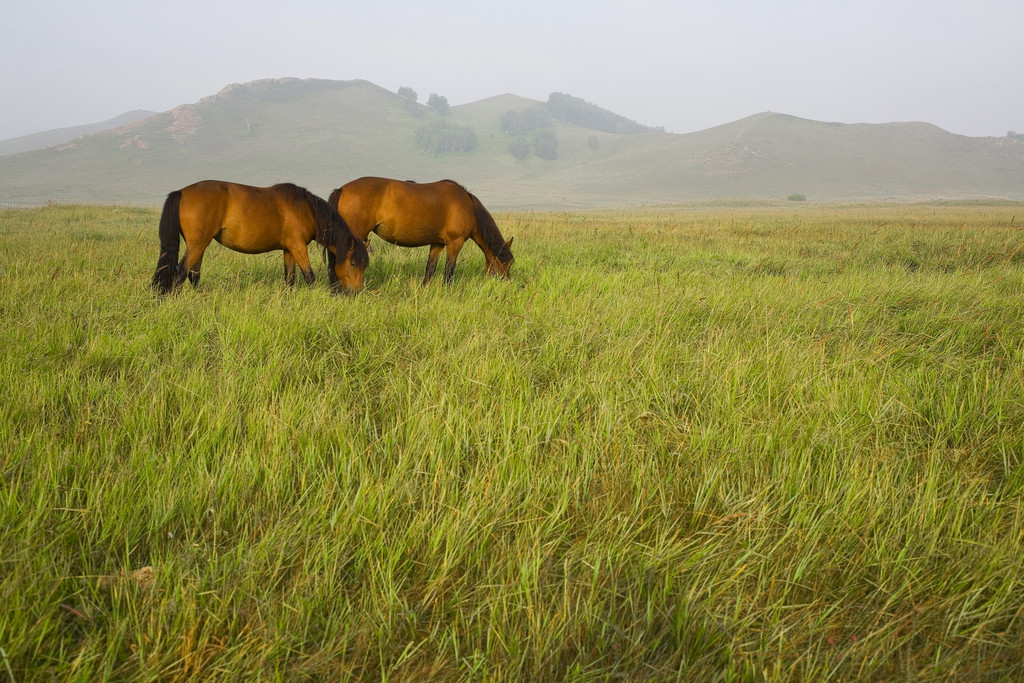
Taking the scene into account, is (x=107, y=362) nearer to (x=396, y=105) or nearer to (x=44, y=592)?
(x=44, y=592)

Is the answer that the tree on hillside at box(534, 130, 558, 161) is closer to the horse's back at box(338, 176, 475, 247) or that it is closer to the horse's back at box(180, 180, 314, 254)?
the horse's back at box(338, 176, 475, 247)

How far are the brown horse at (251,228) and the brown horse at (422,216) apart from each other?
47 centimetres

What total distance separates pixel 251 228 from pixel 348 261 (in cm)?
106

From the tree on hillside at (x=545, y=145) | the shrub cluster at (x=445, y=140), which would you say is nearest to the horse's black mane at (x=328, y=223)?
the shrub cluster at (x=445, y=140)

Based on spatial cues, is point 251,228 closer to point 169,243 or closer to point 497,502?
point 169,243

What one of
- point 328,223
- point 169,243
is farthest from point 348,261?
point 169,243

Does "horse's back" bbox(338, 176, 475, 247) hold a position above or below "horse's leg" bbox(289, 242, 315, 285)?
above

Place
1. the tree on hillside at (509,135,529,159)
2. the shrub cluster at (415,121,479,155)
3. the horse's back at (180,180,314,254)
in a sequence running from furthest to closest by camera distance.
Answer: the tree on hillside at (509,135,529,159) → the shrub cluster at (415,121,479,155) → the horse's back at (180,180,314,254)

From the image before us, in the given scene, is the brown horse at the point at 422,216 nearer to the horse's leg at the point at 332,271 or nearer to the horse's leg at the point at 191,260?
the horse's leg at the point at 332,271

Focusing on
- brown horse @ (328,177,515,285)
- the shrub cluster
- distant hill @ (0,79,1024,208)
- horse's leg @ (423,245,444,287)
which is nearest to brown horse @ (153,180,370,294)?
brown horse @ (328,177,515,285)

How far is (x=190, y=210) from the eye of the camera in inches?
203

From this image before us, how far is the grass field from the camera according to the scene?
1376 mm

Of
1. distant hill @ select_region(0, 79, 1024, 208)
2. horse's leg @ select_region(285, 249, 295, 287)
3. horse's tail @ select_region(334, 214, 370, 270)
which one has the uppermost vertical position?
distant hill @ select_region(0, 79, 1024, 208)

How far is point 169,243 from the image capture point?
5.11 meters
